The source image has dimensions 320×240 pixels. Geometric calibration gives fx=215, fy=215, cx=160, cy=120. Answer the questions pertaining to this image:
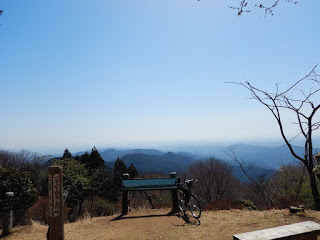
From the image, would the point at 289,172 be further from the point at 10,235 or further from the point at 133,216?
the point at 10,235

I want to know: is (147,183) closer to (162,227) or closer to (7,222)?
(162,227)

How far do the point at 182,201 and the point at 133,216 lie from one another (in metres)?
1.65

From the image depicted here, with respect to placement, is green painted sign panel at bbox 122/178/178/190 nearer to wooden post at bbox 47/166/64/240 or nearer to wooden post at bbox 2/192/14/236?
wooden post at bbox 2/192/14/236

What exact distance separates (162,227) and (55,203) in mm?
3060

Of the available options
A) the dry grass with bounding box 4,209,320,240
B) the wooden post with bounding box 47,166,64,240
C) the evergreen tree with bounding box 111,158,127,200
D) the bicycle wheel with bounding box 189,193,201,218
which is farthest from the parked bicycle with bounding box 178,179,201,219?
the evergreen tree with bounding box 111,158,127,200

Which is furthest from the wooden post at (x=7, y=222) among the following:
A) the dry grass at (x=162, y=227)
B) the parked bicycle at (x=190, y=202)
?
the parked bicycle at (x=190, y=202)

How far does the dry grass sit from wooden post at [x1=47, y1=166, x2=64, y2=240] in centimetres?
172

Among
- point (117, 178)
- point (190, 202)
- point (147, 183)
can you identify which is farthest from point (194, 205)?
point (117, 178)

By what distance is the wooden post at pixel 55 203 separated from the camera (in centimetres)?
363

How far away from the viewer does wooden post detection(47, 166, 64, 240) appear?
3627mm

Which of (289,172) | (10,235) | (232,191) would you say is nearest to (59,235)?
(10,235)

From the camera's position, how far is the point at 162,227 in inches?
223

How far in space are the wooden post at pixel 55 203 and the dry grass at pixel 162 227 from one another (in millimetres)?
1723

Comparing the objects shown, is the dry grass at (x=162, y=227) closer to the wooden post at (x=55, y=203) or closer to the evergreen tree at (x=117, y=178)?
the wooden post at (x=55, y=203)
